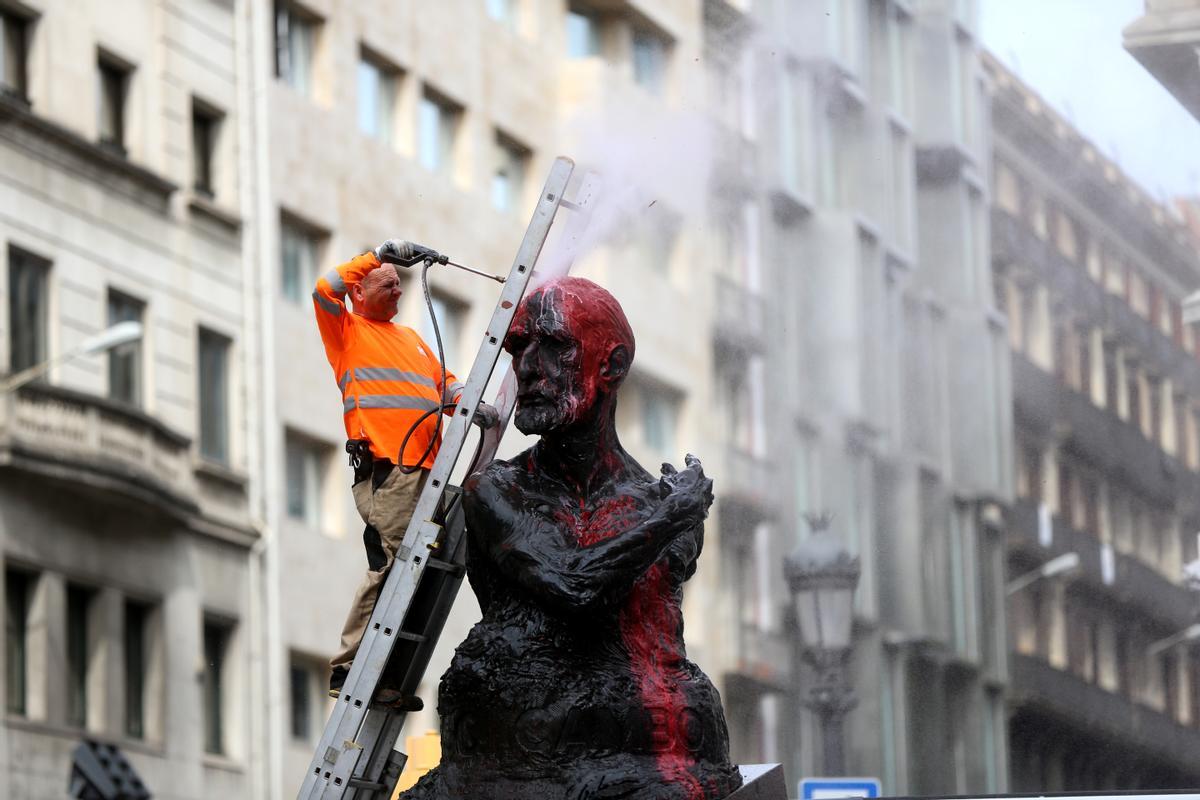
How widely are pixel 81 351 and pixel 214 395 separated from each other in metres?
7.88

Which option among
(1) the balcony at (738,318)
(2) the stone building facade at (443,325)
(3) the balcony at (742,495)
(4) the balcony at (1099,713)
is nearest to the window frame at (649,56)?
(2) the stone building facade at (443,325)

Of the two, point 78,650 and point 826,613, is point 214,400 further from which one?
point 826,613

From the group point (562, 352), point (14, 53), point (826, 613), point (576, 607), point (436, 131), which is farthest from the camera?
point (436, 131)

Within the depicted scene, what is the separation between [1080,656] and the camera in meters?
58.9

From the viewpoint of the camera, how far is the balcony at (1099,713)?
5703 centimetres

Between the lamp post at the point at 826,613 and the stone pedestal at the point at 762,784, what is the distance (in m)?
12.5

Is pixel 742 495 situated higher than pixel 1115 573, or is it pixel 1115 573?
pixel 1115 573

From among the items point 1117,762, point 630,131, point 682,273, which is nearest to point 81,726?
point 682,273

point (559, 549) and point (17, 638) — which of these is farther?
point (17, 638)

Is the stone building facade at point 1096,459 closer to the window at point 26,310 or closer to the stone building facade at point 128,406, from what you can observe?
the stone building facade at point 128,406

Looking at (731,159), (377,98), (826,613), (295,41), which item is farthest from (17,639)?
(826,613)

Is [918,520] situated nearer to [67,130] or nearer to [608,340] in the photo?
[67,130]

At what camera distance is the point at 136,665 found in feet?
137

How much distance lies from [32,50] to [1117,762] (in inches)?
1022
